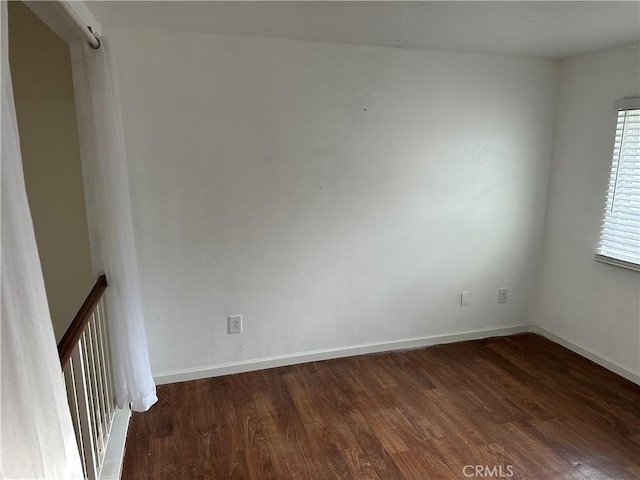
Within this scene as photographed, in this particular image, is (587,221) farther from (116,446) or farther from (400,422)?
(116,446)

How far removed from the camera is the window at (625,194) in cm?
275

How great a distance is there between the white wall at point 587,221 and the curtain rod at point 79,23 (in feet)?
10.3

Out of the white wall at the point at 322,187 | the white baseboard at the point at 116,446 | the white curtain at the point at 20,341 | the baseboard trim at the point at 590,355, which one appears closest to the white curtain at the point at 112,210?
the white baseboard at the point at 116,446

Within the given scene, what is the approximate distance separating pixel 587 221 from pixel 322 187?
1.99 metres

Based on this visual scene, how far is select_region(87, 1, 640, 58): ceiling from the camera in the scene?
2021 mm

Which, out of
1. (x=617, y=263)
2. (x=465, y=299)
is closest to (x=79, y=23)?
(x=465, y=299)

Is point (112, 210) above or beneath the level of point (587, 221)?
above

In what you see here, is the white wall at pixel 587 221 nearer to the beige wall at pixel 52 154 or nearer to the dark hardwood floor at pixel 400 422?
the dark hardwood floor at pixel 400 422

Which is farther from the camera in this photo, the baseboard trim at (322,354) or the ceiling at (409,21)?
the baseboard trim at (322,354)

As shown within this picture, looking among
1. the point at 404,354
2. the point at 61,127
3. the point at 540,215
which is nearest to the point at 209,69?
the point at 61,127

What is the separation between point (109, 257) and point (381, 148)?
187cm

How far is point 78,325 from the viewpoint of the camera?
163 cm

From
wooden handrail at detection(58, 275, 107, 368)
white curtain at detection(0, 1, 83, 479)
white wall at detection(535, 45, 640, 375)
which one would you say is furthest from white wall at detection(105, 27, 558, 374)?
white curtain at detection(0, 1, 83, 479)

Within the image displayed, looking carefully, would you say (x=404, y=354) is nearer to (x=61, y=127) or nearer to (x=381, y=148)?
(x=381, y=148)
